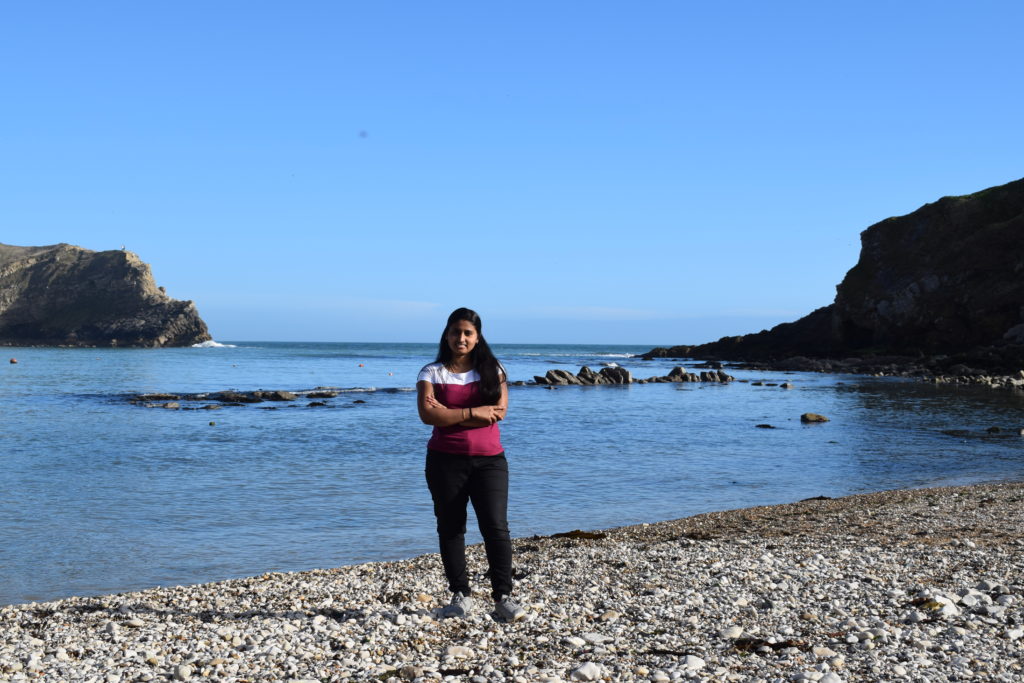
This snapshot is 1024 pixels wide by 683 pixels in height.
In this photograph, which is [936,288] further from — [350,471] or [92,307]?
[92,307]

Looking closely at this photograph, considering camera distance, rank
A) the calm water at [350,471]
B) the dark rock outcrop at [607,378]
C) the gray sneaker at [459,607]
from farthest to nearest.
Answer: the dark rock outcrop at [607,378] → the calm water at [350,471] → the gray sneaker at [459,607]

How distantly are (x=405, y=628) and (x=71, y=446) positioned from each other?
69.0 ft

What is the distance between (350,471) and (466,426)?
13661 millimetres

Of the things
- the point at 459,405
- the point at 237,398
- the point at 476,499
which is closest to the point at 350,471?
the point at 476,499

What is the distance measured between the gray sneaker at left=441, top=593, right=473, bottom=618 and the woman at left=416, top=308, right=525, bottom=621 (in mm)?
313

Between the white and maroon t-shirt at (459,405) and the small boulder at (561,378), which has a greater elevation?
the white and maroon t-shirt at (459,405)

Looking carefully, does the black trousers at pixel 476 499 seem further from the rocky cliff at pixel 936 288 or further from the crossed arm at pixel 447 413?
the rocky cliff at pixel 936 288

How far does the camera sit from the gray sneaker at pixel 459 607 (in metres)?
7.15

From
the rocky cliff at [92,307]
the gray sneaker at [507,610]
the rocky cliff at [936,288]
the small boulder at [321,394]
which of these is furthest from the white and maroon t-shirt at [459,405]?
the rocky cliff at [92,307]

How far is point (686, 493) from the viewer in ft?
56.3

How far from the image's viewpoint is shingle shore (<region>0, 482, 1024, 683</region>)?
5902 millimetres

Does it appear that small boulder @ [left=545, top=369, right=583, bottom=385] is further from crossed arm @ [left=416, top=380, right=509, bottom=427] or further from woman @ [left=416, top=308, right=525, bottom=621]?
crossed arm @ [left=416, top=380, right=509, bottom=427]

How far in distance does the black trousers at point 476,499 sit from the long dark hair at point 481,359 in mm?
546

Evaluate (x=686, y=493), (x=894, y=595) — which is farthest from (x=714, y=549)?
(x=686, y=493)
